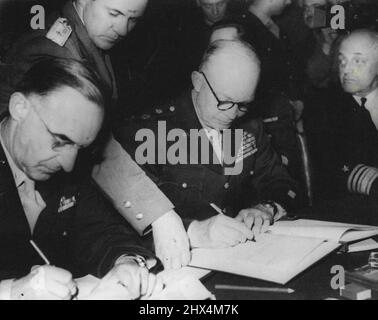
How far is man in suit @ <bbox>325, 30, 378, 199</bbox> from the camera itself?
1.90m

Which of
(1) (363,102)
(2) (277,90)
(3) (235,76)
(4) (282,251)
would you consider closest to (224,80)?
(3) (235,76)

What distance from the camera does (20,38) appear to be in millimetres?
1491

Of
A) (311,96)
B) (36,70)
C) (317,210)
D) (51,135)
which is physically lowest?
(317,210)

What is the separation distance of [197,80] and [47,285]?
0.88 m

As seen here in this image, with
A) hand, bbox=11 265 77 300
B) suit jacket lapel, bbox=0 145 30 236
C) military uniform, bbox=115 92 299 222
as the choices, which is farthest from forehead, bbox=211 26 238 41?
hand, bbox=11 265 77 300

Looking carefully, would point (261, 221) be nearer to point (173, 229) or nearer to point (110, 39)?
point (173, 229)

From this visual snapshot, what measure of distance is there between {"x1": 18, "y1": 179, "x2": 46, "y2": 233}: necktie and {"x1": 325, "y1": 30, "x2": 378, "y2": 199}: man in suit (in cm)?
120

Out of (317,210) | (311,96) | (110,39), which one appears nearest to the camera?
(110,39)

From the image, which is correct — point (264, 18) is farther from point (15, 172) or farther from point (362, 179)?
point (15, 172)

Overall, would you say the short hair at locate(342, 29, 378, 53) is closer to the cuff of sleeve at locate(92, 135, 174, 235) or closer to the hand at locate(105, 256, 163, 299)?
the cuff of sleeve at locate(92, 135, 174, 235)

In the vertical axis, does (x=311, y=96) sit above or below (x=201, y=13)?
below

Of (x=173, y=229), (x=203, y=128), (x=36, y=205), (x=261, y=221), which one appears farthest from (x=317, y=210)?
(x=36, y=205)

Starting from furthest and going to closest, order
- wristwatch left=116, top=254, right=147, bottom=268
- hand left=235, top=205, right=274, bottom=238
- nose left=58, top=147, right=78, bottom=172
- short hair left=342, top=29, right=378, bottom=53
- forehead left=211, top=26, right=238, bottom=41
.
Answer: short hair left=342, top=29, right=378, bottom=53 → forehead left=211, top=26, right=238, bottom=41 → hand left=235, top=205, right=274, bottom=238 → nose left=58, top=147, right=78, bottom=172 → wristwatch left=116, top=254, right=147, bottom=268

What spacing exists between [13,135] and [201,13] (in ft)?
2.87
